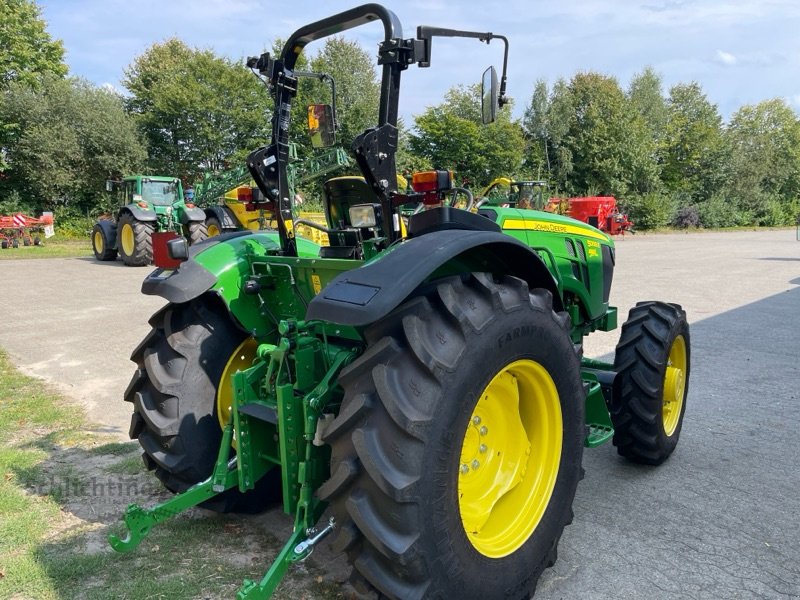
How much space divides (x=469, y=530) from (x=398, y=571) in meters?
0.47

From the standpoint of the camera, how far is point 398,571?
→ 6.40 ft

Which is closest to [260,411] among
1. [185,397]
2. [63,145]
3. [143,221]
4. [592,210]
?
[185,397]

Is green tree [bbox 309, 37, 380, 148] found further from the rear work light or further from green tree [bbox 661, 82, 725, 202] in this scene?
the rear work light

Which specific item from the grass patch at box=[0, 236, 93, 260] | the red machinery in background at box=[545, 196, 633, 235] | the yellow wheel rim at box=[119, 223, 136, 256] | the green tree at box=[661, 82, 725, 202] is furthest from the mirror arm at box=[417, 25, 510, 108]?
the green tree at box=[661, 82, 725, 202]

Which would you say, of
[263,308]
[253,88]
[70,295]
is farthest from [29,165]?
[263,308]

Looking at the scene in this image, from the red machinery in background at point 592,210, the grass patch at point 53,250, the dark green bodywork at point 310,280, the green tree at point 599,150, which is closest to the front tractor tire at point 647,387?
the dark green bodywork at point 310,280

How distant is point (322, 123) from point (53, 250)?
2080 cm

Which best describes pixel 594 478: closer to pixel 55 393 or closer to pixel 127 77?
pixel 55 393

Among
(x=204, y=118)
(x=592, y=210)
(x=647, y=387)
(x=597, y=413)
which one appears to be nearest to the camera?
(x=597, y=413)

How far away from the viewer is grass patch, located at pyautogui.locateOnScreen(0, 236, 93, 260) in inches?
750

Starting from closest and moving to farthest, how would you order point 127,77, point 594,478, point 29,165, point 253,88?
point 594,478, point 29,165, point 253,88, point 127,77

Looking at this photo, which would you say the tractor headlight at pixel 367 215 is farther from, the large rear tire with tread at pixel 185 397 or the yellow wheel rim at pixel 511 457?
the yellow wheel rim at pixel 511 457

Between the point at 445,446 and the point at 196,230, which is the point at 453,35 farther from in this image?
the point at 196,230

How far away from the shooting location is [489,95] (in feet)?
9.41
